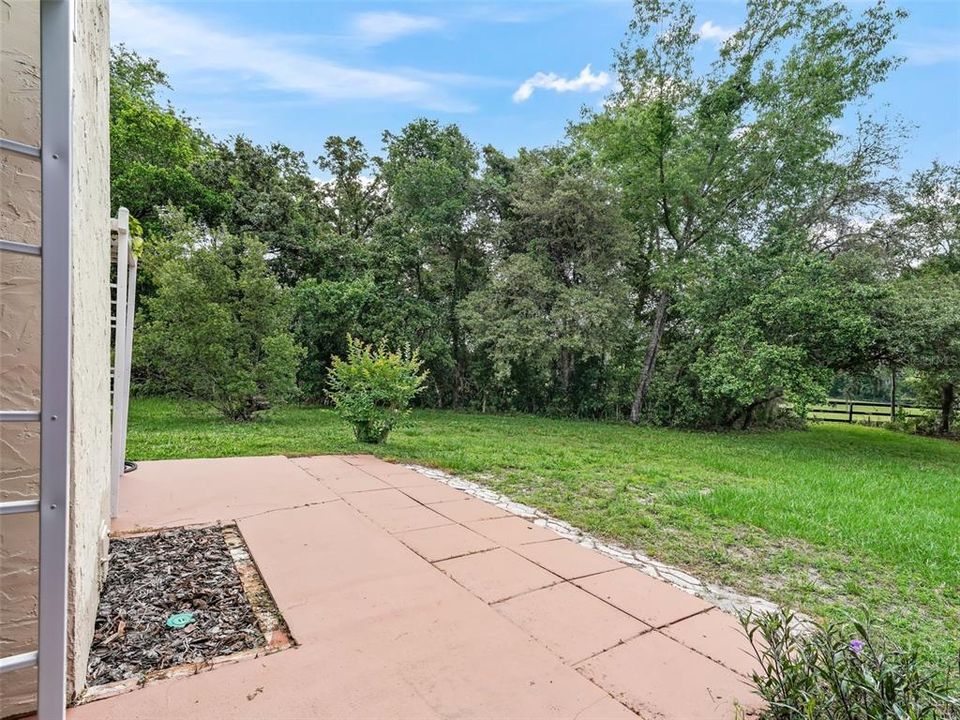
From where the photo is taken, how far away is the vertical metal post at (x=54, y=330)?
972 millimetres

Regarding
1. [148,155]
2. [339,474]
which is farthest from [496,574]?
[148,155]

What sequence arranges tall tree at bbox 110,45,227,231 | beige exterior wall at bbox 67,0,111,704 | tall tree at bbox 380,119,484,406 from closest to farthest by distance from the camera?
1. beige exterior wall at bbox 67,0,111,704
2. tall tree at bbox 380,119,484,406
3. tall tree at bbox 110,45,227,231

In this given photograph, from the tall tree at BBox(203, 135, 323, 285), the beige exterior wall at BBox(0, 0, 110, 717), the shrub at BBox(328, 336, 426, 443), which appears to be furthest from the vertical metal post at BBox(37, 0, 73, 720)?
the tall tree at BBox(203, 135, 323, 285)

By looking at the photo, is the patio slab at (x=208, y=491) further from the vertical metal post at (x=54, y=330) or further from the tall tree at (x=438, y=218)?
the tall tree at (x=438, y=218)

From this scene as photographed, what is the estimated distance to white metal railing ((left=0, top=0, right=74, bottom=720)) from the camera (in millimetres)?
971

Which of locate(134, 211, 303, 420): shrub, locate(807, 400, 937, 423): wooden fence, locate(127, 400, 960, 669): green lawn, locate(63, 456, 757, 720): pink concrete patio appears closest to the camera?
locate(63, 456, 757, 720): pink concrete patio

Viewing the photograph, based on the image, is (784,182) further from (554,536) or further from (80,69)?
(80,69)

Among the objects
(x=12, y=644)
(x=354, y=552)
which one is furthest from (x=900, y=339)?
(x=12, y=644)

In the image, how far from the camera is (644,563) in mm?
2723

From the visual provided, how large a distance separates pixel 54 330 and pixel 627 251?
34.8ft

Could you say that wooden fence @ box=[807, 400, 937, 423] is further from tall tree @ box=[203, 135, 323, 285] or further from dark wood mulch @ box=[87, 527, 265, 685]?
dark wood mulch @ box=[87, 527, 265, 685]

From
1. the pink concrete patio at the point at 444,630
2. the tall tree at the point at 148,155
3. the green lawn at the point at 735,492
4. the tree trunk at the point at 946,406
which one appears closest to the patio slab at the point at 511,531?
the pink concrete patio at the point at 444,630

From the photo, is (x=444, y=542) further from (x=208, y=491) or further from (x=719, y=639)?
(x=208, y=491)

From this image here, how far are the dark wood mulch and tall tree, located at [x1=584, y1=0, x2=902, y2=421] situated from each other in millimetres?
9524
